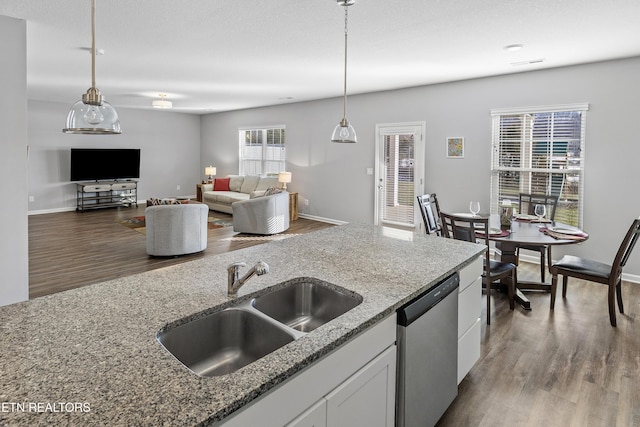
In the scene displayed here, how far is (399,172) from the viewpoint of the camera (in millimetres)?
6734

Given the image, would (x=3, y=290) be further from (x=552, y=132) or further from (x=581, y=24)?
(x=552, y=132)

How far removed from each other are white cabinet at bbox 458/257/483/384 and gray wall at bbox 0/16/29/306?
3.60m

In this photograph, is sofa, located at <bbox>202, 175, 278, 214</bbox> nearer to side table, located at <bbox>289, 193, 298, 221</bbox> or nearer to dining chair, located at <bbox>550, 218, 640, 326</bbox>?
side table, located at <bbox>289, 193, 298, 221</bbox>

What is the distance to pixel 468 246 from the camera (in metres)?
2.53

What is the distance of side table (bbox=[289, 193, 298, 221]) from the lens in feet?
27.4

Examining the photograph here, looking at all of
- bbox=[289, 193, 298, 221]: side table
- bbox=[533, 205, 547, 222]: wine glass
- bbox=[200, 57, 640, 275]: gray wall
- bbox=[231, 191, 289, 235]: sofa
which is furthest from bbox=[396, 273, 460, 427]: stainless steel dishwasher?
bbox=[289, 193, 298, 221]: side table

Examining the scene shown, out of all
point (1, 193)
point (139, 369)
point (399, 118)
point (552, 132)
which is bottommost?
point (139, 369)

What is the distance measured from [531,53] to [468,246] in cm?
293

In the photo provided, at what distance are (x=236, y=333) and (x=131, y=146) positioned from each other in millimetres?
9839

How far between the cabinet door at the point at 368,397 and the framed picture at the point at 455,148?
15.8 feet

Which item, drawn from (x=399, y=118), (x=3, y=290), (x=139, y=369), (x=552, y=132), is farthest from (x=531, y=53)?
(x=3, y=290)

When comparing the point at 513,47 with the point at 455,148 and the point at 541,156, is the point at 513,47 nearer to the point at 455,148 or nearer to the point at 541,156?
the point at 541,156

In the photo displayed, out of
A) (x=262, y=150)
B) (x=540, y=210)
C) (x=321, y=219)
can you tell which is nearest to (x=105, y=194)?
(x=262, y=150)

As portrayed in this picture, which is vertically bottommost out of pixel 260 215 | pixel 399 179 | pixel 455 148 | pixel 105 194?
pixel 260 215
